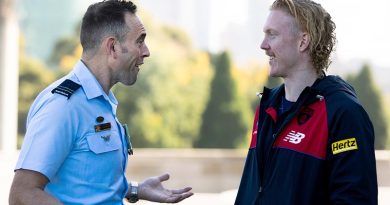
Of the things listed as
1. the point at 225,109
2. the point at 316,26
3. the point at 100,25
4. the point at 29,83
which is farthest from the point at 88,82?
the point at 29,83

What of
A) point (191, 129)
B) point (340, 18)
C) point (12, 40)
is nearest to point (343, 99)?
point (12, 40)

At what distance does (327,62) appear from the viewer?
9.48 ft

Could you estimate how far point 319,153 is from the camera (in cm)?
264

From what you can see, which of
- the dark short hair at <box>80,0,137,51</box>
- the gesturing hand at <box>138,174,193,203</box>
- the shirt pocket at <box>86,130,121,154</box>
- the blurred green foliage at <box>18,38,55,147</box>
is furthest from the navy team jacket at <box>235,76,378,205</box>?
the blurred green foliage at <box>18,38,55,147</box>

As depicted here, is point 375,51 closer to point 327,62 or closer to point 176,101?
point 176,101

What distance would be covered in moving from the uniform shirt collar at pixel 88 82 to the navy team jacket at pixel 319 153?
0.63 m

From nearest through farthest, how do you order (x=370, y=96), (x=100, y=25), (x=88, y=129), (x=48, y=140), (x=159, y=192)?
(x=48, y=140), (x=88, y=129), (x=100, y=25), (x=159, y=192), (x=370, y=96)

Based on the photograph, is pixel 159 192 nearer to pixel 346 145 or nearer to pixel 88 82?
pixel 88 82

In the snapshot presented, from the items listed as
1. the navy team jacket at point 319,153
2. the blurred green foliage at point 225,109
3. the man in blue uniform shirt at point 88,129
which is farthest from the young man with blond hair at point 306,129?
the blurred green foliage at point 225,109

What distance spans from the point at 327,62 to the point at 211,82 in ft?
43.7

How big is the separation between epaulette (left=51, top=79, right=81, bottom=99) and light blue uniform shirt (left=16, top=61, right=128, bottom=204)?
0.05ft

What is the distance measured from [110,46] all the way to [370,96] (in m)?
13.7

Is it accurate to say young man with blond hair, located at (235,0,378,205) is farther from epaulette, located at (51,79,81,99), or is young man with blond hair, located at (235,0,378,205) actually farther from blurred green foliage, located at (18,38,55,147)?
blurred green foliage, located at (18,38,55,147)

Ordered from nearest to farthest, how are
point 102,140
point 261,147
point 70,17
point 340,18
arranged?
point 102,140, point 261,147, point 340,18, point 70,17
